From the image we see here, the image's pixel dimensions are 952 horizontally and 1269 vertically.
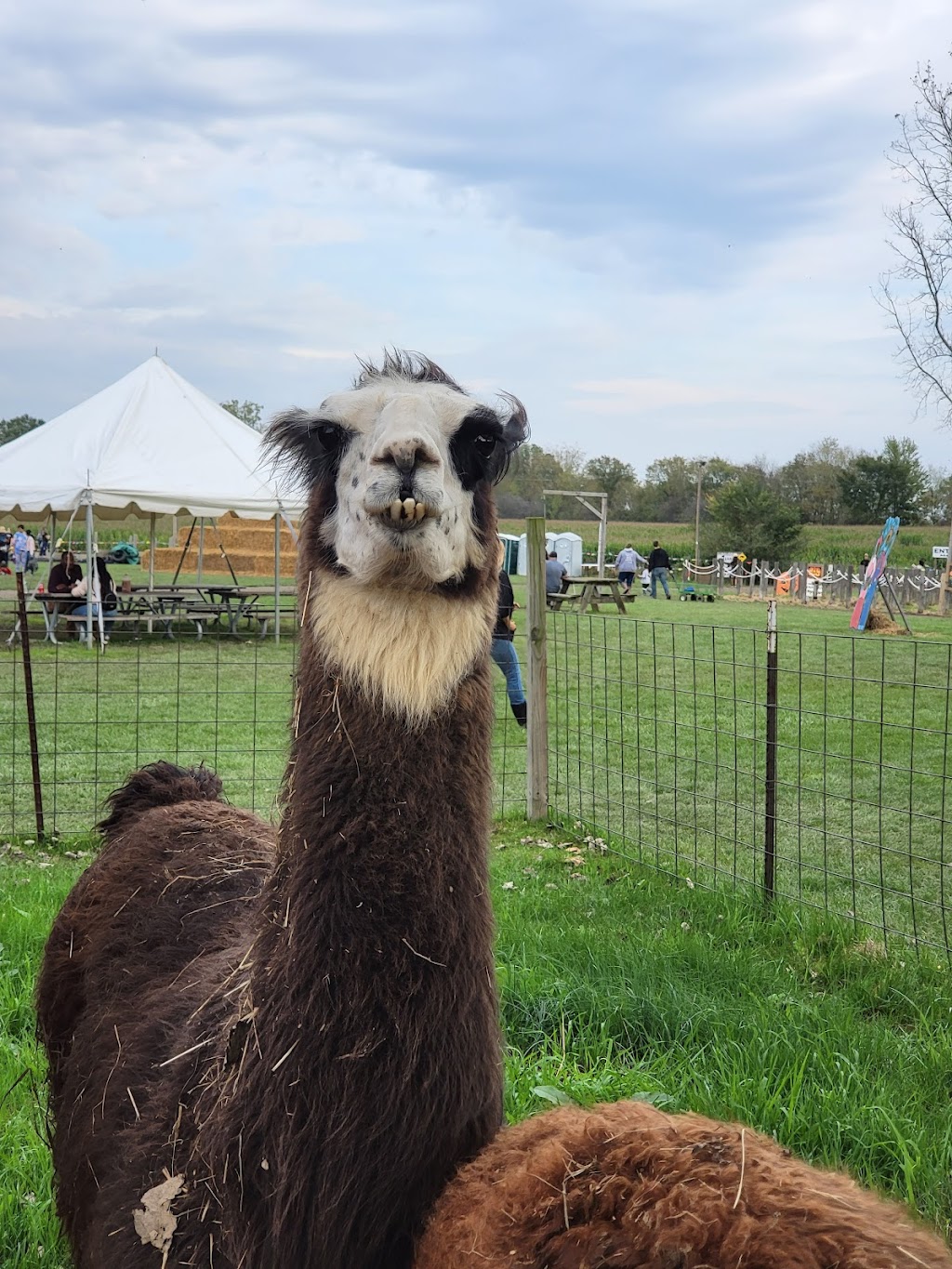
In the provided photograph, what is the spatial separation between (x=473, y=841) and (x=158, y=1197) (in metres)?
0.81

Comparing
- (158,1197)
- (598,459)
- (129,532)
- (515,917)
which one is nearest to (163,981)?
(158,1197)

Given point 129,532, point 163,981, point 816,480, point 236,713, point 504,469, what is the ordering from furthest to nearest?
1. point 816,480
2. point 129,532
3. point 236,713
4. point 163,981
5. point 504,469

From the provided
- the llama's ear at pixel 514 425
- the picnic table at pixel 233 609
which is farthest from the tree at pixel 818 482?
the llama's ear at pixel 514 425

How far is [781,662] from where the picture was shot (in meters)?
13.9

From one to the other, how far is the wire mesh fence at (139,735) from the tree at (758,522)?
34562 millimetres

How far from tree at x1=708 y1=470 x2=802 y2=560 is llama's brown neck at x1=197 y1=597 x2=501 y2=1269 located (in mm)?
45225

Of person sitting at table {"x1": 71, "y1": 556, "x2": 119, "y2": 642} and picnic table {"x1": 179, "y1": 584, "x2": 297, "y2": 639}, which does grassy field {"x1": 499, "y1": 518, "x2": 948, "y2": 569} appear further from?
person sitting at table {"x1": 71, "y1": 556, "x2": 119, "y2": 642}

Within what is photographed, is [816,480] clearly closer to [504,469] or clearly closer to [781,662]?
[781,662]

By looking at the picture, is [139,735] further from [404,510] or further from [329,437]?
[404,510]

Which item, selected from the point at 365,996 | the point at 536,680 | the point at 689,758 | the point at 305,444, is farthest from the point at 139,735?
the point at 365,996

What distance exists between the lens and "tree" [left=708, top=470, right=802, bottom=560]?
4519 centimetres

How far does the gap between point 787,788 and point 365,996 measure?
6.80 meters

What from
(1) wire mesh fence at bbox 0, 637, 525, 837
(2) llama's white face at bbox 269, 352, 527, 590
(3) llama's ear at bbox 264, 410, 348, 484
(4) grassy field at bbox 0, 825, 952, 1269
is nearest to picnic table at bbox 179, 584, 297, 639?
(1) wire mesh fence at bbox 0, 637, 525, 837

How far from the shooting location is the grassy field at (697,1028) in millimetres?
2854
